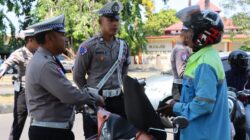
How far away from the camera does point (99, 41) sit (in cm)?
493

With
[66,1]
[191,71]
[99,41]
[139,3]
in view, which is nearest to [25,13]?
[66,1]

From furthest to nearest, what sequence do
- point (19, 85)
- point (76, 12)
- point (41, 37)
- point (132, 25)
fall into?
point (132, 25), point (76, 12), point (19, 85), point (41, 37)

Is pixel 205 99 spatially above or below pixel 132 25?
above

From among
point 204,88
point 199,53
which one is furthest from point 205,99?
point 199,53

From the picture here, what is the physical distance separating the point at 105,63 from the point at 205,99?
73.9 inches

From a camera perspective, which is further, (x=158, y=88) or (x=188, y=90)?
(x=158, y=88)

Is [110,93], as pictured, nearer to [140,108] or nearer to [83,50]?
[83,50]

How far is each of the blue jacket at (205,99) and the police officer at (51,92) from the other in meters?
0.77

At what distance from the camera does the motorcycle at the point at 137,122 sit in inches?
125

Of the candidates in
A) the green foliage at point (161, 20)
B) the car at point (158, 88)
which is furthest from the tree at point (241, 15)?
the green foliage at point (161, 20)

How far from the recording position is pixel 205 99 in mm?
3160

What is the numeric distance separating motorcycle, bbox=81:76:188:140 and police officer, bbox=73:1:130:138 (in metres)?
1.38

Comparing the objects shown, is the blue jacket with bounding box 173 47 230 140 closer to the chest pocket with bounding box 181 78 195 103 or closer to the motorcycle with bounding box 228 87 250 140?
the chest pocket with bounding box 181 78 195 103

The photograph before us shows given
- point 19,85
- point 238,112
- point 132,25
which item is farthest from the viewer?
point 132,25
